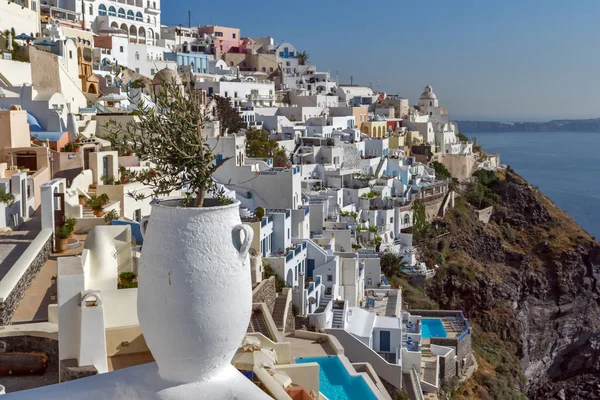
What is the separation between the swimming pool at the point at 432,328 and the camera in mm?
24656

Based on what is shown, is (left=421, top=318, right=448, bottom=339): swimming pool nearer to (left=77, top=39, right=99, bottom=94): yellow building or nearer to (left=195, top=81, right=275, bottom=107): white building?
(left=77, top=39, right=99, bottom=94): yellow building

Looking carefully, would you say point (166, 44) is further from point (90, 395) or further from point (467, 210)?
point (90, 395)

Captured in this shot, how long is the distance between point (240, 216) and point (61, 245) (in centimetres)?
703

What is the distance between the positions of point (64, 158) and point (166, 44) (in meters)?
37.8

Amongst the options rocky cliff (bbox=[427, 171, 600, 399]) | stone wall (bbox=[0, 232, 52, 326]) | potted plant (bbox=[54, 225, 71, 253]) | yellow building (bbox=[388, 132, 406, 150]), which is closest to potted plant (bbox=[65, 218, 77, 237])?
potted plant (bbox=[54, 225, 71, 253])

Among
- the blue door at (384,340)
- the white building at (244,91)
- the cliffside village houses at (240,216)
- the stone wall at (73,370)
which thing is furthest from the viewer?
the white building at (244,91)

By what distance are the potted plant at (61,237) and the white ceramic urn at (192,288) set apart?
7068 millimetres

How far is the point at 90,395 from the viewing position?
4664 mm

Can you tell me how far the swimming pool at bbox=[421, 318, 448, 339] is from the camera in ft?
80.9

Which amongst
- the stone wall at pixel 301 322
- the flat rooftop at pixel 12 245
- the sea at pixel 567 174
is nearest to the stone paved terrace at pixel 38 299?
the flat rooftop at pixel 12 245

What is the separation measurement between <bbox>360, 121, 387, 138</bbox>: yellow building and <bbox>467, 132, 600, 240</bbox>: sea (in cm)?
2895

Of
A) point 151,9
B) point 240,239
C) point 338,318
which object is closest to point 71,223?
point 240,239

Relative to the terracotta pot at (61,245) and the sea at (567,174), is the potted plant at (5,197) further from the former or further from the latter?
the sea at (567,174)

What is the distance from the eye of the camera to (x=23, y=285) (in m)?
9.29
